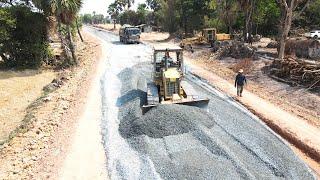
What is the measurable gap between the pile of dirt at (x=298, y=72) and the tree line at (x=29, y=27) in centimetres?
1864

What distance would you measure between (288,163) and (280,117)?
18.9 ft

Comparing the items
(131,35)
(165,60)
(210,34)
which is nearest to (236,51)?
(210,34)

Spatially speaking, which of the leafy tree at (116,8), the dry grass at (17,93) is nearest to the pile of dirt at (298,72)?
the dry grass at (17,93)

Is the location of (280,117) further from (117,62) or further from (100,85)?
(117,62)

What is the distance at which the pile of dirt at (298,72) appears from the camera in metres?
22.2

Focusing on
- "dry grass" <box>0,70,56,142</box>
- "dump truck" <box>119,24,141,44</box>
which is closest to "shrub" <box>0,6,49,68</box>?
"dry grass" <box>0,70,56,142</box>

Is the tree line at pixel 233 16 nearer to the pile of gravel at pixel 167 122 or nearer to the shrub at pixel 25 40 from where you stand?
the shrub at pixel 25 40

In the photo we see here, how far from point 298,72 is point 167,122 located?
12275 millimetres

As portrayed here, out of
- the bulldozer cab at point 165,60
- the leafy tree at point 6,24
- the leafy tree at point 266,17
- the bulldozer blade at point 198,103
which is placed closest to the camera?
the bulldozer blade at point 198,103

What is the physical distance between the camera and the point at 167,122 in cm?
1568

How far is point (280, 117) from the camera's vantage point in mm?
17969

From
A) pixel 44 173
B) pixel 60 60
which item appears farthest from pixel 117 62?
pixel 44 173

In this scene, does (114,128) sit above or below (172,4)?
below

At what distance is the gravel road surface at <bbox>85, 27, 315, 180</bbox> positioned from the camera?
39.9 ft
